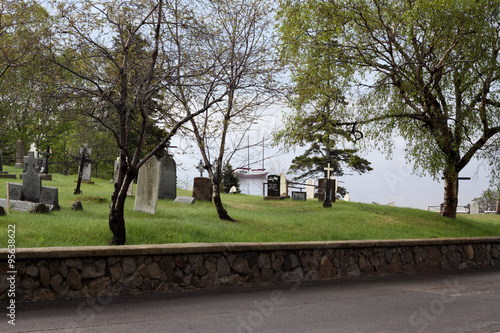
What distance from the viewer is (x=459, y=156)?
18938mm

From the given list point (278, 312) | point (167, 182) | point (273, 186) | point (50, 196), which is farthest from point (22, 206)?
point (273, 186)

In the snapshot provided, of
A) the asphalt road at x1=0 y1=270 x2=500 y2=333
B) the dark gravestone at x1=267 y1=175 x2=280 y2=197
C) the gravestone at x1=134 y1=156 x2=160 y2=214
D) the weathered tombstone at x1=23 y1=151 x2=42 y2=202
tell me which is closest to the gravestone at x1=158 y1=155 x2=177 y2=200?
the gravestone at x1=134 y1=156 x2=160 y2=214

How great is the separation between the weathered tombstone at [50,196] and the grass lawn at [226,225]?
1.11ft

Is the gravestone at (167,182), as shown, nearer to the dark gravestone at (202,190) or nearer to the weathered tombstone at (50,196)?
→ the dark gravestone at (202,190)

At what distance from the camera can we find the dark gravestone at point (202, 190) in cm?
1927

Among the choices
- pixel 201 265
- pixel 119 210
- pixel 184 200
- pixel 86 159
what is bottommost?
pixel 201 265

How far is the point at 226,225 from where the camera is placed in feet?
42.0

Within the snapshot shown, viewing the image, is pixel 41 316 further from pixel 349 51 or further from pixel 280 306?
pixel 349 51

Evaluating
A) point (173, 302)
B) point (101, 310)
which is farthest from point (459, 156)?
point (101, 310)

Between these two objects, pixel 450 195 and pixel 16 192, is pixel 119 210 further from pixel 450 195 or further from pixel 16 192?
pixel 450 195

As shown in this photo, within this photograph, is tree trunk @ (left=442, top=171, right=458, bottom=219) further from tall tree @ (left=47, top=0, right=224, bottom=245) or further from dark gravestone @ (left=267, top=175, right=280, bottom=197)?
tall tree @ (left=47, top=0, right=224, bottom=245)

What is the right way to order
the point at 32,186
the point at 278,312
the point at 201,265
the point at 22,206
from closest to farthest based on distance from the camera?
1. the point at 278,312
2. the point at 201,265
3. the point at 22,206
4. the point at 32,186

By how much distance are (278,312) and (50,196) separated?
826 cm

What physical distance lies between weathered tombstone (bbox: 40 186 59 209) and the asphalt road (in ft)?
20.1
